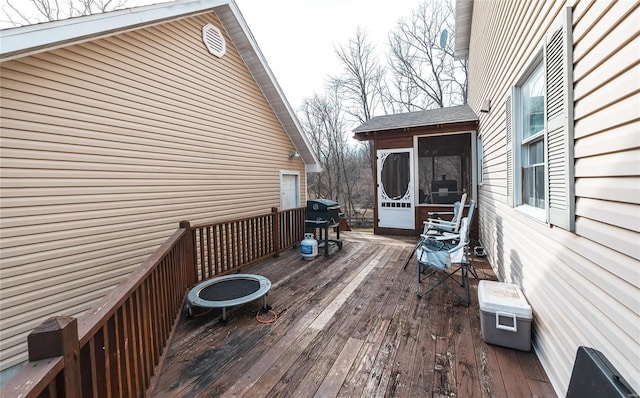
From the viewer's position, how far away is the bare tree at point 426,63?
14.9 metres

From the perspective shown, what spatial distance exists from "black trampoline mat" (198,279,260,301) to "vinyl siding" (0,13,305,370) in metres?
1.70

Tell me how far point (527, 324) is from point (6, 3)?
1208 centimetres

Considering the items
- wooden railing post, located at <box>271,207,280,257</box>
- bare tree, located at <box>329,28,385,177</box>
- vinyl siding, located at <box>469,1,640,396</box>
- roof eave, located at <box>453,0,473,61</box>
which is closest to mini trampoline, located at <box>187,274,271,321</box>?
wooden railing post, located at <box>271,207,280,257</box>

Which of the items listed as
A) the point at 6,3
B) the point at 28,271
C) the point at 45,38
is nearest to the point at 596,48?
the point at 45,38

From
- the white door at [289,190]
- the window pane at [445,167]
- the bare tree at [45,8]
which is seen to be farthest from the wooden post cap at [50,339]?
the bare tree at [45,8]

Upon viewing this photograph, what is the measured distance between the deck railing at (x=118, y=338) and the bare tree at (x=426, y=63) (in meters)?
15.5

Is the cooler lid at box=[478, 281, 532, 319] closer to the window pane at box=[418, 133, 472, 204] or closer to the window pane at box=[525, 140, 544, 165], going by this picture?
the window pane at box=[525, 140, 544, 165]

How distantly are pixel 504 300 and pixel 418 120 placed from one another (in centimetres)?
560

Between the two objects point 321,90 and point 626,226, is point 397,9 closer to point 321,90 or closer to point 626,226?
point 321,90

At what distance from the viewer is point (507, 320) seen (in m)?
2.40

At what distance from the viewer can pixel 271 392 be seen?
1996 mm

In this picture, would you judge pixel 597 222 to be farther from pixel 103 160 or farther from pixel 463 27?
pixel 463 27

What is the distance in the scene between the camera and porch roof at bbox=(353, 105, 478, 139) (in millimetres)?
6550

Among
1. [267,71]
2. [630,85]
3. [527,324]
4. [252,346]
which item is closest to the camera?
[630,85]
